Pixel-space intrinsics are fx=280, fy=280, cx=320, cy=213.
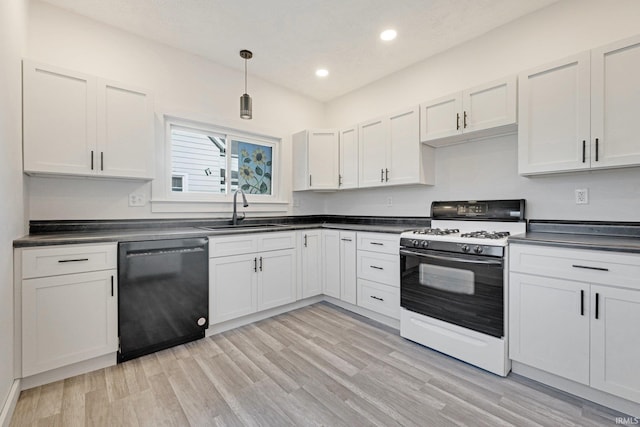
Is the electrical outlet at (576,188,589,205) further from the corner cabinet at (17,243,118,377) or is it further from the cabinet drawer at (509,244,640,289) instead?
the corner cabinet at (17,243,118,377)

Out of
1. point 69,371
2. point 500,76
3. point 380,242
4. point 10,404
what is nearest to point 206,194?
point 69,371

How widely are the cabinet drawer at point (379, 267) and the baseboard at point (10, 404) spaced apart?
8.31ft

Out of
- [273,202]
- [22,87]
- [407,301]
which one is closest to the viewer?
[22,87]

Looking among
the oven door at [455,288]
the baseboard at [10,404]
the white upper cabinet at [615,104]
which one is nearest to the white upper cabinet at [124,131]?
the baseboard at [10,404]

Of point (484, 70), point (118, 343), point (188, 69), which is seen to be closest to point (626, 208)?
point (484, 70)

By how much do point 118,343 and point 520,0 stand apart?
13.0 ft

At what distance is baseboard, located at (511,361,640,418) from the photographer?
1.52 m

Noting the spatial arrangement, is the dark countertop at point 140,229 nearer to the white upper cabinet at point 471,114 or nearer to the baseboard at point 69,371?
the baseboard at point 69,371

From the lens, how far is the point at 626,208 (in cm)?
194

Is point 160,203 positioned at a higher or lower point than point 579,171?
lower

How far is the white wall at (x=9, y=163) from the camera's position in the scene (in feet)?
4.83

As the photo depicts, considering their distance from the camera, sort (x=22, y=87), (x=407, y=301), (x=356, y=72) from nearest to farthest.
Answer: (x=22, y=87)
(x=407, y=301)
(x=356, y=72)

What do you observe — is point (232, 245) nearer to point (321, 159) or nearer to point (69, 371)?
point (69, 371)

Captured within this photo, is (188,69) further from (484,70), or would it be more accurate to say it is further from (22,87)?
(484,70)
